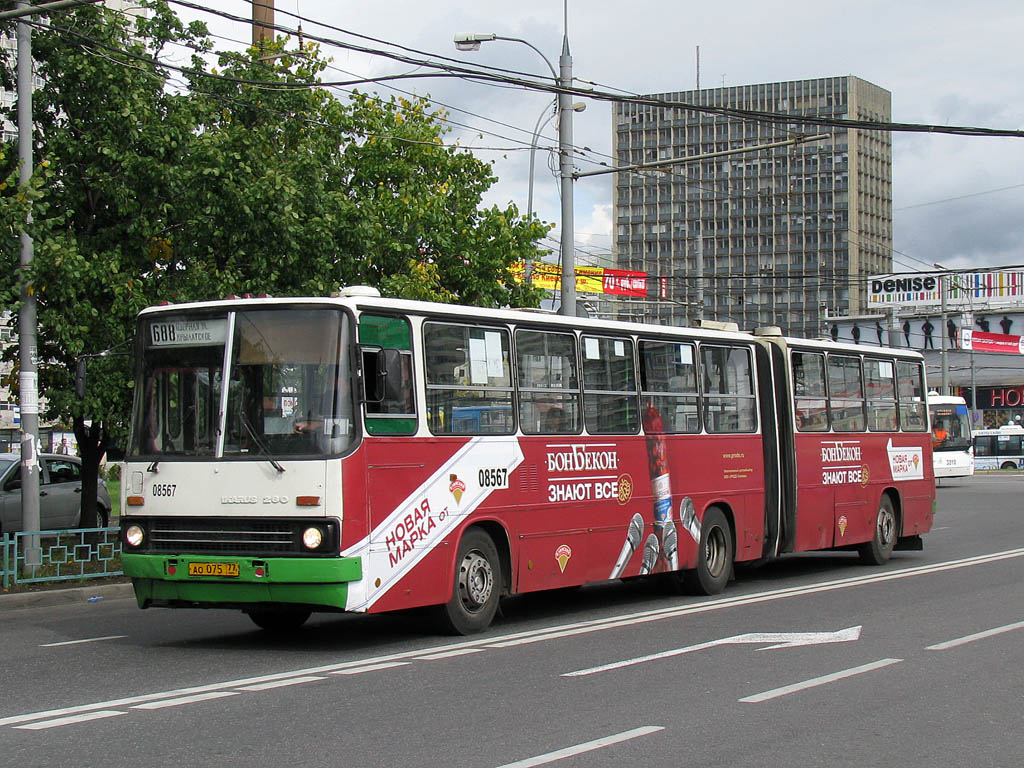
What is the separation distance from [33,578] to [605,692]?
32.4ft

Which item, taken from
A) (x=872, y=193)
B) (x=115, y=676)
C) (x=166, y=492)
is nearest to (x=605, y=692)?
(x=115, y=676)

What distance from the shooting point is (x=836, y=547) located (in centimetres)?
1953


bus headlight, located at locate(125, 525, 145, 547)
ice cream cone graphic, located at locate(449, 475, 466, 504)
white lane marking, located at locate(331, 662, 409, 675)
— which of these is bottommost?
white lane marking, located at locate(331, 662, 409, 675)

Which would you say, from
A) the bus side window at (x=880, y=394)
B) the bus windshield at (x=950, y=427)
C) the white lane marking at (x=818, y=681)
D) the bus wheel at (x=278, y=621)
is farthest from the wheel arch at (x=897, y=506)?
the bus windshield at (x=950, y=427)

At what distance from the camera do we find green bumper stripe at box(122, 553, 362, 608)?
11.1 m

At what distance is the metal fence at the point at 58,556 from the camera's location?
54.9 ft

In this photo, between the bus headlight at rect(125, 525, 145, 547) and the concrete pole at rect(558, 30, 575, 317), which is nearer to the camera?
the bus headlight at rect(125, 525, 145, 547)

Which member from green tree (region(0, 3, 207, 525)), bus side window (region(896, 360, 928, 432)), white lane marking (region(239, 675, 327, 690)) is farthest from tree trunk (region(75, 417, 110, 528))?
bus side window (region(896, 360, 928, 432))

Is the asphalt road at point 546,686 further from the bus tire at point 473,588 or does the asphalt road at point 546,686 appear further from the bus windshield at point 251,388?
the bus windshield at point 251,388

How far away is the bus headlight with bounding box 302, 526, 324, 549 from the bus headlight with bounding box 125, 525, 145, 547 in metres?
1.59

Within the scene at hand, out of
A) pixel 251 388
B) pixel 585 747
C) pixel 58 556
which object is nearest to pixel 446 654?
pixel 251 388

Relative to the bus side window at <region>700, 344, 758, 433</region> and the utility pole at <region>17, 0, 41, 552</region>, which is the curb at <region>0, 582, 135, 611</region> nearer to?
the utility pole at <region>17, 0, 41, 552</region>

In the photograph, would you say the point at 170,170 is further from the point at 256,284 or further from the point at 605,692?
the point at 605,692

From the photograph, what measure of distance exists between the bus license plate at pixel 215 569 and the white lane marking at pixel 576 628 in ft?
4.07
